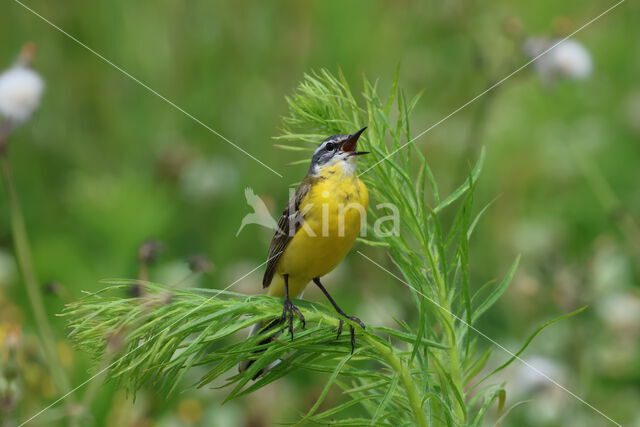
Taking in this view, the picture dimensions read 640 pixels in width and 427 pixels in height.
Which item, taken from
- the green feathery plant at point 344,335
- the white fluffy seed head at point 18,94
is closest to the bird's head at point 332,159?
the green feathery plant at point 344,335

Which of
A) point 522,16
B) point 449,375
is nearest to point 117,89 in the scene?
point 522,16

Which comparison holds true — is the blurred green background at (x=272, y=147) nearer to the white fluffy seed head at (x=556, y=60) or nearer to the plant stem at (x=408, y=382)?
the white fluffy seed head at (x=556, y=60)

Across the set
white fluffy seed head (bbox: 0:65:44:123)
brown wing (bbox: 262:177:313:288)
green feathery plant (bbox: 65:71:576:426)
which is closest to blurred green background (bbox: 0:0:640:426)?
white fluffy seed head (bbox: 0:65:44:123)

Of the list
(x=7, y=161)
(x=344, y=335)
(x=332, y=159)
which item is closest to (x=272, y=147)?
(x=7, y=161)

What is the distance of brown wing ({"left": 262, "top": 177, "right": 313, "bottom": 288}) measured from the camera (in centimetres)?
127

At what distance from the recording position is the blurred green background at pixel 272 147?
225cm

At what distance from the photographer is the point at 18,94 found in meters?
1.64

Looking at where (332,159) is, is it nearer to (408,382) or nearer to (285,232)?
(285,232)

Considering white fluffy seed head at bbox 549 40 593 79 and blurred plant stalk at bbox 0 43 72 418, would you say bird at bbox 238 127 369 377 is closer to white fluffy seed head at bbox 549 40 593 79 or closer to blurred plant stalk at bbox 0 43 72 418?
blurred plant stalk at bbox 0 43 72 418

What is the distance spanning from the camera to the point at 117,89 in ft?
9.26

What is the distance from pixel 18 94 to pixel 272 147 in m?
1.05

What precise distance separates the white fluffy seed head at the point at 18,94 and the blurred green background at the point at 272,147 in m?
0.66

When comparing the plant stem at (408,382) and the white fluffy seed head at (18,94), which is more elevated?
the white fluffy seed head at (18,94)

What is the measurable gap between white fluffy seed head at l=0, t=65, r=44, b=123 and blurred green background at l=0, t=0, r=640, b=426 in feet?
2.16
